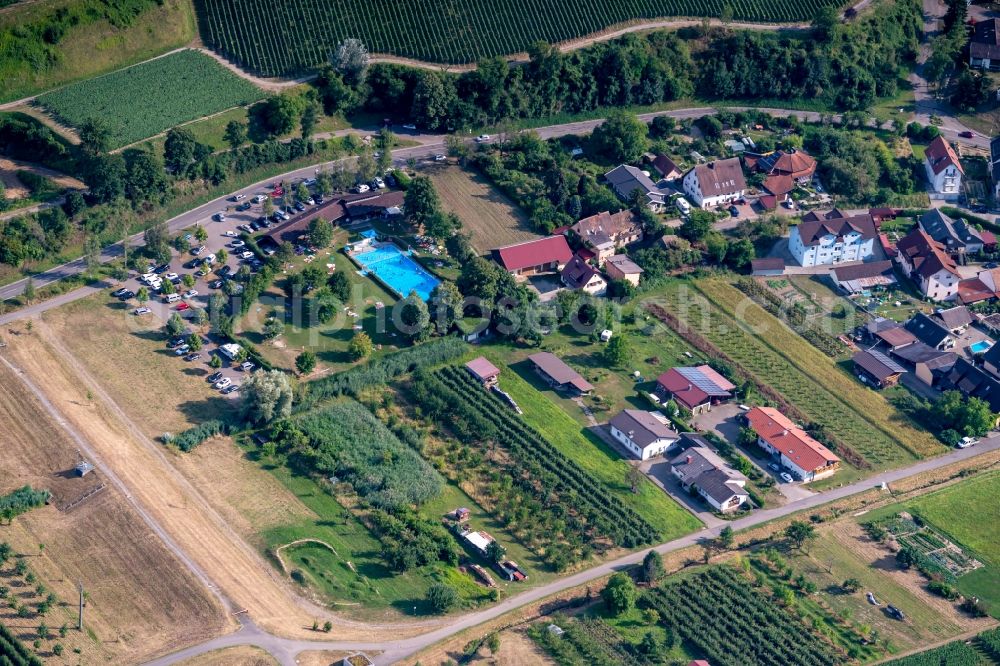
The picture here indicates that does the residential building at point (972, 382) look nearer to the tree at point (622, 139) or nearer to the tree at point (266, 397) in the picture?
the tree at point (622, 139)

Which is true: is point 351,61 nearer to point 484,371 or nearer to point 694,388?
point 484,371

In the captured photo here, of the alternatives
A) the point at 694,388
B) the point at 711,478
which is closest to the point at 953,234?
the point at 694,388

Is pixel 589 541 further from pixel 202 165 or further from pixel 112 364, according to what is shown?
pixel 202 165

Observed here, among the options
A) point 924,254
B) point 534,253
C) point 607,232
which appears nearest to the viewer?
point 534,253

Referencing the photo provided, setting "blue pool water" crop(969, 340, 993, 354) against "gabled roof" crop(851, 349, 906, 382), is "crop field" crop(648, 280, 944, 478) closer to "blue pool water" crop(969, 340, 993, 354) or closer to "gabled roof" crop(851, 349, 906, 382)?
"gabled roof" crop(851, 349, 906, 382)

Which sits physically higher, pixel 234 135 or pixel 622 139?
pixel 234 135

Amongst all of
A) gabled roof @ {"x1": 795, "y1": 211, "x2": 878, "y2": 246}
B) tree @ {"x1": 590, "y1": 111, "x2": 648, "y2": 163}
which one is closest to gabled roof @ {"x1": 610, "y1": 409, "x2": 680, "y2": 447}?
gabled roof @ {"x1": 795, "y1": 211, "x2": 878, "y2": 246}

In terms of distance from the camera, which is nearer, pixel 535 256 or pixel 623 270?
pixel 623 270
